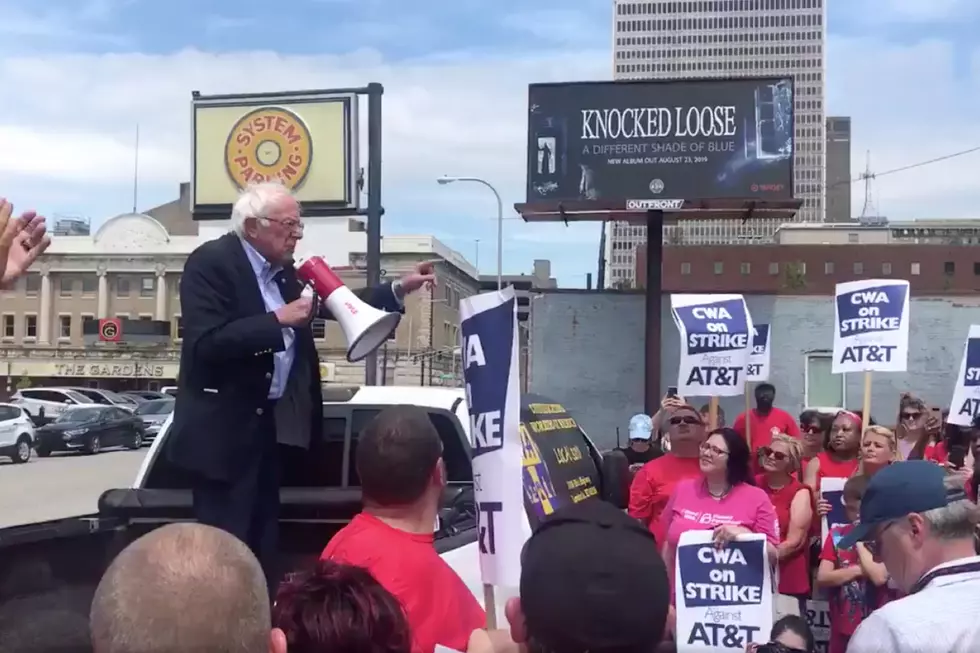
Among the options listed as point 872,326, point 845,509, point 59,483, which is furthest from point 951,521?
point 59,483

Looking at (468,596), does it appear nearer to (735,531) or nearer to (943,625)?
(943,625)

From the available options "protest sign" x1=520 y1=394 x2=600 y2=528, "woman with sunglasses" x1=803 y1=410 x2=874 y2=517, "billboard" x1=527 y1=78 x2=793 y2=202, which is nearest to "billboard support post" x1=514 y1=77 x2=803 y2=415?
"billboard" x1=527 y1=78 x2=793 y2=202

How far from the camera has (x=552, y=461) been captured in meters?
5.00

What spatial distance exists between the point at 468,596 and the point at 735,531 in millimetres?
2232

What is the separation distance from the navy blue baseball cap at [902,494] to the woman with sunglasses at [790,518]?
275 centimetres

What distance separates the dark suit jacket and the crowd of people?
205 cm

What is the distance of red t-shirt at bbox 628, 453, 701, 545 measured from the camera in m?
5.91

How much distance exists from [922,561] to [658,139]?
19.0m

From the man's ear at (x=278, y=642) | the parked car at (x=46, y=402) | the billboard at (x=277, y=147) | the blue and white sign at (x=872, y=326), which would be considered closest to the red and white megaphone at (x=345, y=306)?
the man's ear at (x=278, y=642)

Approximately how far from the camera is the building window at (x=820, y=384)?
2183 centimetres

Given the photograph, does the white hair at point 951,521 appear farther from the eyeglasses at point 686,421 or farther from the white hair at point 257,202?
the eyeglasses at point 686,421

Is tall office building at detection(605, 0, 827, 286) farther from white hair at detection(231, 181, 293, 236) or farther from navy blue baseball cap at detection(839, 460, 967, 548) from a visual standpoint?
navy blue baseball cap at detection(839, 460, 967, 548)

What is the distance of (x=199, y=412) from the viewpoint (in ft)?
12.6

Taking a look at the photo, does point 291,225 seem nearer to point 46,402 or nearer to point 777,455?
point 777,455
